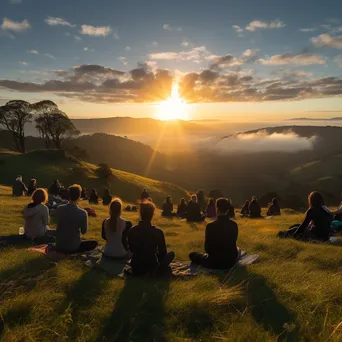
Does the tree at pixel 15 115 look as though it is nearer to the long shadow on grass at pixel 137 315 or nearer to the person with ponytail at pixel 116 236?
the person with ponytail at pixel 116 236

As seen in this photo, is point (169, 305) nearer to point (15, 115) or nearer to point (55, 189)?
point (55, 189)

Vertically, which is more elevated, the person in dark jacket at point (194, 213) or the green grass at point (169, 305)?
the green grass at point (169, 305)

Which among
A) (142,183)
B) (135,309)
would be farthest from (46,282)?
(142,183)

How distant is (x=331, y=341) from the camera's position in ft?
13.3

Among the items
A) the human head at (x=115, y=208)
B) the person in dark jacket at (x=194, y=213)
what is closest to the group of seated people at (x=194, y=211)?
the person in dark jacket at (x=194, y=213)

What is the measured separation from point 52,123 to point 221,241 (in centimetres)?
7068

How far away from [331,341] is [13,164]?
56616mm

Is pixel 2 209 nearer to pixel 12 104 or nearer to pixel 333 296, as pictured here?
pixel 333 296

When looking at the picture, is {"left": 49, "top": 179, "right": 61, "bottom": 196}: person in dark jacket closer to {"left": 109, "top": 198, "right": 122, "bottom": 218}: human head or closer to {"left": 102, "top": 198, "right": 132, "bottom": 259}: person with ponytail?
{"left": 102, "top": 198, "right": 132, "bottom": 259}: person with ponytail

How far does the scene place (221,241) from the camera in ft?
24.7

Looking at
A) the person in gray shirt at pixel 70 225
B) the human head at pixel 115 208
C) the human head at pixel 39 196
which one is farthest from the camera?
the human head at pixel 39 196

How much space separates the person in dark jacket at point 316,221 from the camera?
33.6 feet

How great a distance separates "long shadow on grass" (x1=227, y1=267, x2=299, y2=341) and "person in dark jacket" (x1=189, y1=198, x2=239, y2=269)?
98 cm

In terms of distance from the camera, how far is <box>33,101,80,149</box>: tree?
2771 inches
